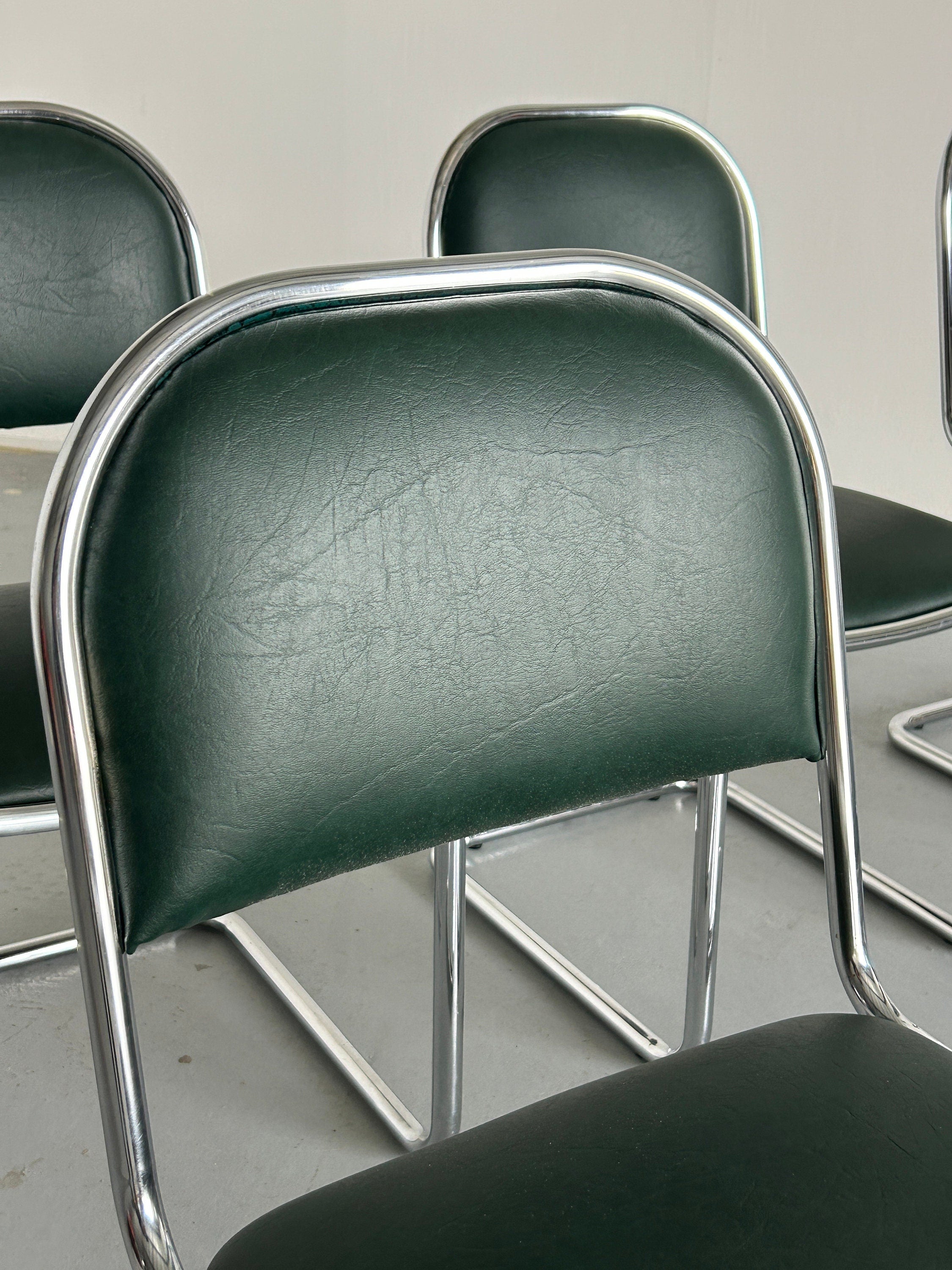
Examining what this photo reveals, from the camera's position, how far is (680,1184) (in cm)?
57

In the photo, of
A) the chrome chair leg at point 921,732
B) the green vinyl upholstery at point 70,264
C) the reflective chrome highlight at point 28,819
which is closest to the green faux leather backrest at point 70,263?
the green vinyl upholstery at point 70,264

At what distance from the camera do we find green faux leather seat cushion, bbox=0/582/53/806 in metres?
0.89

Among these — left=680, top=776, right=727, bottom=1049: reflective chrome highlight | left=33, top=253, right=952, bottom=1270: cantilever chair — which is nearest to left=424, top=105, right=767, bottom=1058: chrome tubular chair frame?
left=680, top=776, right=727, bottom=1049: reflective chrome highlight

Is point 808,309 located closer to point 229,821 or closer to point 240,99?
point 240,99

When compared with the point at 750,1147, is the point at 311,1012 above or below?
below

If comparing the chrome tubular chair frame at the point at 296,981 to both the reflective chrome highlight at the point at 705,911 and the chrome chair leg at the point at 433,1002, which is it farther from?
the reflective chrome highlight at the point at 705,911

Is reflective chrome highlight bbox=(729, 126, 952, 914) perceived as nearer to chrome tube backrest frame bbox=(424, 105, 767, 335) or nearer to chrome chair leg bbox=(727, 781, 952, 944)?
chrome chair leg bbox=(727, 781, 952, 944)

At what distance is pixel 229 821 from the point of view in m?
0.60

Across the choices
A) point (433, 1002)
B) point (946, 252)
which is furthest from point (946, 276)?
point (433, 1002)

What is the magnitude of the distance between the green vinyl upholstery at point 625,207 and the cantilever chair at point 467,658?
0.71 meters

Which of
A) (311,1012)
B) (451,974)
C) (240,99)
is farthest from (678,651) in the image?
(240,99)

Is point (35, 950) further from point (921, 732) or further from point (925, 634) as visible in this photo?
point (921, 732)

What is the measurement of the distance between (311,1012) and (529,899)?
13.8 inches

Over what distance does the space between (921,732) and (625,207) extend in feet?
3.25
